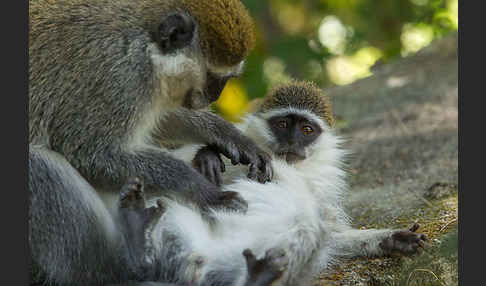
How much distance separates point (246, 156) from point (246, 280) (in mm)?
1065

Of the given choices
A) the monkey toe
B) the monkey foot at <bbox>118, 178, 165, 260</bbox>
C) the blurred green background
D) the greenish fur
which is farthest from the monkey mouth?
the blurred green background

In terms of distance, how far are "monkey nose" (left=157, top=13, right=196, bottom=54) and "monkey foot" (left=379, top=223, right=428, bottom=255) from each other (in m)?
1.68

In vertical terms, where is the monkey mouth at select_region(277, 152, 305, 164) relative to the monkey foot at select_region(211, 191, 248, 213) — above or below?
below

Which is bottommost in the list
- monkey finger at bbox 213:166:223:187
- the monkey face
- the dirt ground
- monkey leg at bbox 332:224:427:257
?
the dirt ground

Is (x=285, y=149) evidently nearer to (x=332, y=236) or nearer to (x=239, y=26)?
(x=332, y=236)

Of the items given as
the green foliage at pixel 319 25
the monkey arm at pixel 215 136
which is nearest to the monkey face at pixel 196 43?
the monkey arm at pixel 215 136

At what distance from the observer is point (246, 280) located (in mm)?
2961

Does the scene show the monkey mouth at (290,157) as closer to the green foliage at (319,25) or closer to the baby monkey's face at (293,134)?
the baby monkey's face at (293,134)

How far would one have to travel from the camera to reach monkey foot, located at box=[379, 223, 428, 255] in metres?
3.76

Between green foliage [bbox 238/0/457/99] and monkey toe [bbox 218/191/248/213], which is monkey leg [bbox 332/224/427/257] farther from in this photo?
green foliage [bbox 238/0/457/99]

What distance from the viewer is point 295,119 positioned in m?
4.39

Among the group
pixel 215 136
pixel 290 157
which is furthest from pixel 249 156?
pixel 290 157

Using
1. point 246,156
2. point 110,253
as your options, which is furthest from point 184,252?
point 246,156

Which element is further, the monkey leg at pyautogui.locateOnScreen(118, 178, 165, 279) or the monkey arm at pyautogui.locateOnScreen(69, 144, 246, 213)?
the monkey arm at pyautogui.locateOnScreen(69, 144, 246, 213)
